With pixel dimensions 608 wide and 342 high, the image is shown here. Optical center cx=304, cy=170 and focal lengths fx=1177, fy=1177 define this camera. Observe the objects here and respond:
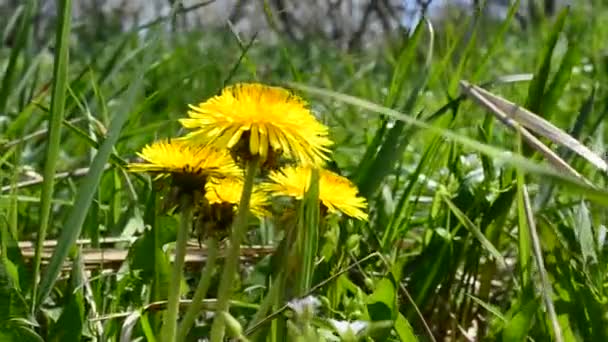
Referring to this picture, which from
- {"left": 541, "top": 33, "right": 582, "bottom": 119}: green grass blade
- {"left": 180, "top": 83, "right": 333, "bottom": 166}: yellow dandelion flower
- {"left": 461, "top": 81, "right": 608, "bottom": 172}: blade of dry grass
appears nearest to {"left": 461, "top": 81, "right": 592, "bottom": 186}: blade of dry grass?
{"left": 461, "top": 81, "right": 608, "bottom": 172}: blade of dry grass

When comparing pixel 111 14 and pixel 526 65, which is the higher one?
pixel 111 14

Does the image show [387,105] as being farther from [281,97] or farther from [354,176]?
[281,97]

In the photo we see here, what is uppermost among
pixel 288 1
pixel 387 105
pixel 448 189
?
pixel 288 1

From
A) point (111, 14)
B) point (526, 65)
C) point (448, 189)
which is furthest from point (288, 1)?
point (448, 189)

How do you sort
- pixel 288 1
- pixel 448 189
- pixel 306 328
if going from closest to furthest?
pixel 306 328, pixel 448 189, pixel 288 1

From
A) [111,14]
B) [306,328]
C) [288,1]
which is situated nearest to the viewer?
[306,328]

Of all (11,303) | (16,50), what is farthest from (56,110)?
(16,50)

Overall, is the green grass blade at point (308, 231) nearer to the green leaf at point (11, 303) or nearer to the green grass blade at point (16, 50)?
the green leaf at point (11, 303)
